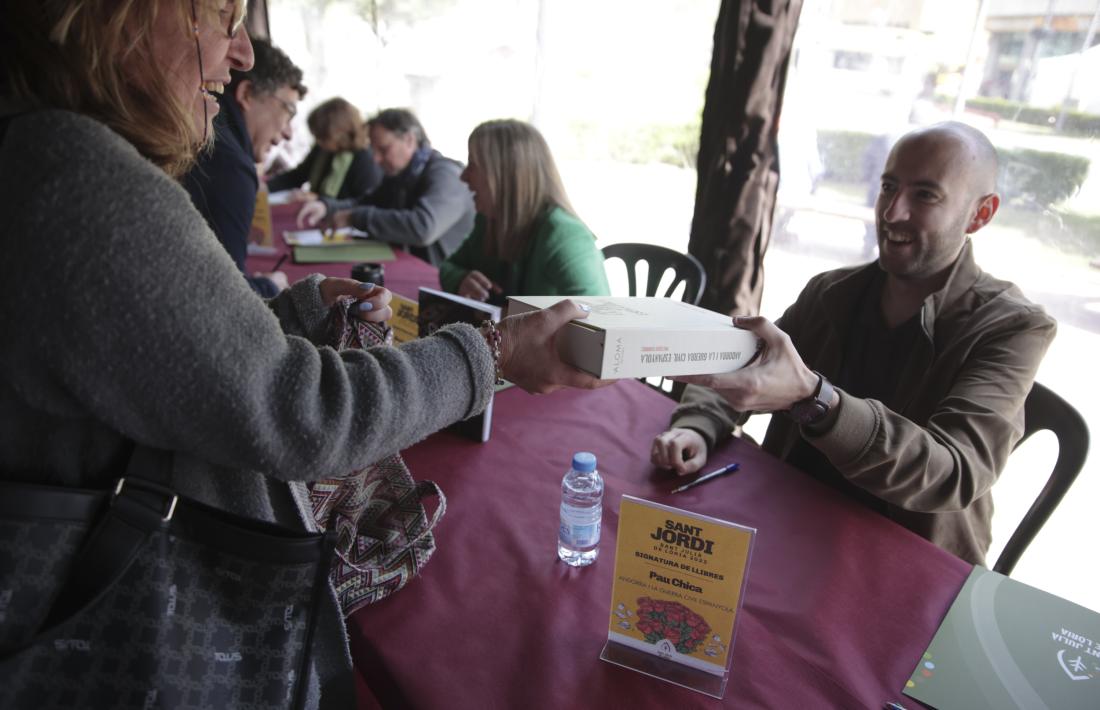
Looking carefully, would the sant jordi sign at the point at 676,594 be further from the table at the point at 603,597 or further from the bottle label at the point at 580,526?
the bottle label at the point at 580,526

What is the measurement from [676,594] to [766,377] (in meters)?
0.42

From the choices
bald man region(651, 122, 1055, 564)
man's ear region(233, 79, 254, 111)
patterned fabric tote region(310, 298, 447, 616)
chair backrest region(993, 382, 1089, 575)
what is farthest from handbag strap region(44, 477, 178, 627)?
man's ear region(233, 79, 254, 111)

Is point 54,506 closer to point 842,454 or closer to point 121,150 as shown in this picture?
point 121,150

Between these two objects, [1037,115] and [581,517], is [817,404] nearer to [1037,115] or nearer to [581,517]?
[581,517]

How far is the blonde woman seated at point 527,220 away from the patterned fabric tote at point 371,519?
1179 mm

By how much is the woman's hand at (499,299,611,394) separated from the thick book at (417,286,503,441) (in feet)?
1.08

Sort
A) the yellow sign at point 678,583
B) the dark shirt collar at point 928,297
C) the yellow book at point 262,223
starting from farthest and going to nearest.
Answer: the yellow book at point 262,223
the dark shirt collar at point 928,297
the yellow sign at point 678,583

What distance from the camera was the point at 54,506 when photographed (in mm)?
597

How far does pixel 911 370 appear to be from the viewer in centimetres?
140

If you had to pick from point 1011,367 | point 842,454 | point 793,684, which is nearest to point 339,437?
point 793,684

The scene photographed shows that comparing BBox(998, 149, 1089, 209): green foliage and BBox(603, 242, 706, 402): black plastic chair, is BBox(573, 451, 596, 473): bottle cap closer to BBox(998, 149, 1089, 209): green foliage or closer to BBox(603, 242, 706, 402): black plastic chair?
BBox(603, 242, 706, 402): black plastic chair

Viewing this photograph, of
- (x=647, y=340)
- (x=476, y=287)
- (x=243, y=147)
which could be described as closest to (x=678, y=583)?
(x=647, y=340)

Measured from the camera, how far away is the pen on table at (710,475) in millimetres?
1171

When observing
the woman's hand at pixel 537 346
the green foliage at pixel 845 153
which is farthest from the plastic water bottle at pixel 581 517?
the green foliage at pixel 845 153
